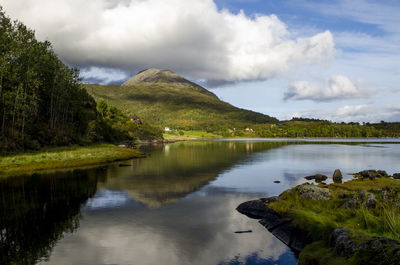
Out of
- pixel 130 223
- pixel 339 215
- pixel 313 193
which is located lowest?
pixel 130 223

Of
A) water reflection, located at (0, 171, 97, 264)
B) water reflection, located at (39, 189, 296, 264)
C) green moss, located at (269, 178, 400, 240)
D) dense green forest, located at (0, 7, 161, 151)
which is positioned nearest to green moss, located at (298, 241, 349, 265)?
green moss, located at (269, 178, 400, 240)

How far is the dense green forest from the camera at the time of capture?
209ft

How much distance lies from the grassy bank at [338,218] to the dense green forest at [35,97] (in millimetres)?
59439

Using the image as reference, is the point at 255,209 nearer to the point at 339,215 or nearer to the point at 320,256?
the point at 339,215

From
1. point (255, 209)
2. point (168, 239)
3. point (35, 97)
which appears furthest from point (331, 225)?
point (35, 97)

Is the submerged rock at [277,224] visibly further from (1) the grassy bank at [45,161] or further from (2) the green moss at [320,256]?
(1) the grassy bank at [45,161]

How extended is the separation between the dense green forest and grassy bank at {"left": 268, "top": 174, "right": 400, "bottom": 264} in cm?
5944

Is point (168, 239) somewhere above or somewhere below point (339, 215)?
below

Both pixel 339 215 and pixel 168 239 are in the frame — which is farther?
pixel 168 239

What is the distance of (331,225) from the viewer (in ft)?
60.6

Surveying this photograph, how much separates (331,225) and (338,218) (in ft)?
5.93

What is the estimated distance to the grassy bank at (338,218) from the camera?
14.5m

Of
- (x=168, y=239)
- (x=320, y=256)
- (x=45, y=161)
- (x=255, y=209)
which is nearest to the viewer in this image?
(x=320, y=256)

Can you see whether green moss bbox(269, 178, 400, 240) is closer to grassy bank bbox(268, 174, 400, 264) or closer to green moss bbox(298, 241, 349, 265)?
grassy bank bbox(268, 174, 400, 264)
